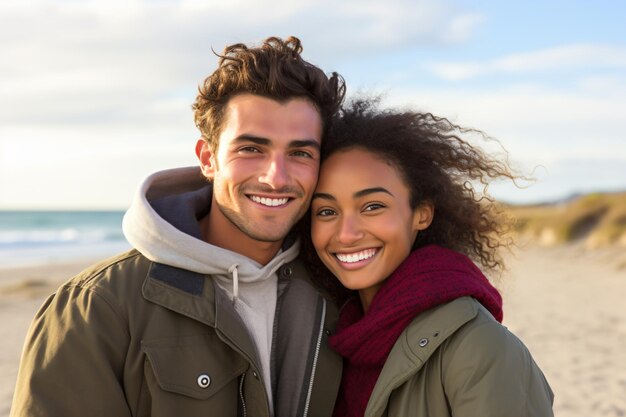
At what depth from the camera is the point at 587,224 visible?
2602cm

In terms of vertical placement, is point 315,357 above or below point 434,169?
below

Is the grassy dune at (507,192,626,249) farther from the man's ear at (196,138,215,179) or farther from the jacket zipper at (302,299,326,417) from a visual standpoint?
the man's ear at (196,138,215,179)

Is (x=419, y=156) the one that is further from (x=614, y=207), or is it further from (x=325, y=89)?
(x=614, y=207)

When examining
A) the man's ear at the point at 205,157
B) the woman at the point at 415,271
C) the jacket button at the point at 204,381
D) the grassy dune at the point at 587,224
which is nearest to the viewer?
the woman at the point at 415,271

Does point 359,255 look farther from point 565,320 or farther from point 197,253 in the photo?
point 565,320

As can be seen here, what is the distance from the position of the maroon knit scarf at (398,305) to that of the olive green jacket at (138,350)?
1.64 feet

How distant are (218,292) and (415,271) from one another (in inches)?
36.9

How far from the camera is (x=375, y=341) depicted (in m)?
3.43

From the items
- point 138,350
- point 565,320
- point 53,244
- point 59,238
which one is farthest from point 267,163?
point 59,238

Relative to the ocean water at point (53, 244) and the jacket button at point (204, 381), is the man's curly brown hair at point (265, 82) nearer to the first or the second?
the jacket button at point (204, 381)

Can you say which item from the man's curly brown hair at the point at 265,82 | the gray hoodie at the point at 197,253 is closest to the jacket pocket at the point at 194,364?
the gray hoodie at the point at 197,253

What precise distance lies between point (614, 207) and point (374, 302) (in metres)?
24.4

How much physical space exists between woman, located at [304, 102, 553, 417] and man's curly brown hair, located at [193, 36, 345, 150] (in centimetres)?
18

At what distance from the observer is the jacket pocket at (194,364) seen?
10.5ft
